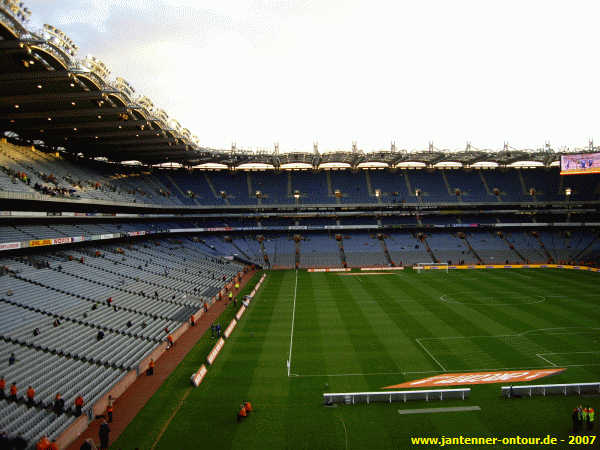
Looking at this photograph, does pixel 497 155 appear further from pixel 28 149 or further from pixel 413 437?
pixel 28 149

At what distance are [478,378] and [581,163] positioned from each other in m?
48.9

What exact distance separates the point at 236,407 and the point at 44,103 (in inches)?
1163

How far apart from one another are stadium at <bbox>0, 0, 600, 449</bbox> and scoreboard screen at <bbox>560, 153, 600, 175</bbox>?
0.24 m

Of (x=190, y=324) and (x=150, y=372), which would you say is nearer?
(x=150, y=372)

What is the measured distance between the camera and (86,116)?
34.8m

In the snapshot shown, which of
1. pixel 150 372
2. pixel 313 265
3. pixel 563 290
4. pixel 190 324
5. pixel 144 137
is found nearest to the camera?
pixel 150 372

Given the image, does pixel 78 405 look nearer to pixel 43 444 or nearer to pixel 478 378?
pixel 43 444

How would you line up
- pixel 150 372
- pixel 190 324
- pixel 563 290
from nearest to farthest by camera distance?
1. pixel 150 372
2. pixel 190 324
3. pixel 563 290

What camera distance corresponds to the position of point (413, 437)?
44.8ft

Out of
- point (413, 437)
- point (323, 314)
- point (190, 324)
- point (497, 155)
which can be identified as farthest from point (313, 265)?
point (413, 437)

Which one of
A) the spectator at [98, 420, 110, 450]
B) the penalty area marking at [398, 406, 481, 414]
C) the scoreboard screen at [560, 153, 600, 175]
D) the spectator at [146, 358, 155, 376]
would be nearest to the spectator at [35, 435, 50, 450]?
the spectator at [98, 420, 110, 450]

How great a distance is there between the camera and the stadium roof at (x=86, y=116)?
23375 millimetres

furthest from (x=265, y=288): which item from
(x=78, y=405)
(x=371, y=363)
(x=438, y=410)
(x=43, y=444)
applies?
(x=43, y=444)

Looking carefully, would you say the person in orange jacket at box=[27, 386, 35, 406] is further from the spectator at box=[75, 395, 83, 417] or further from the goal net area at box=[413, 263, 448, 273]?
the goal net area at box=[413, 263, 448, 273]
